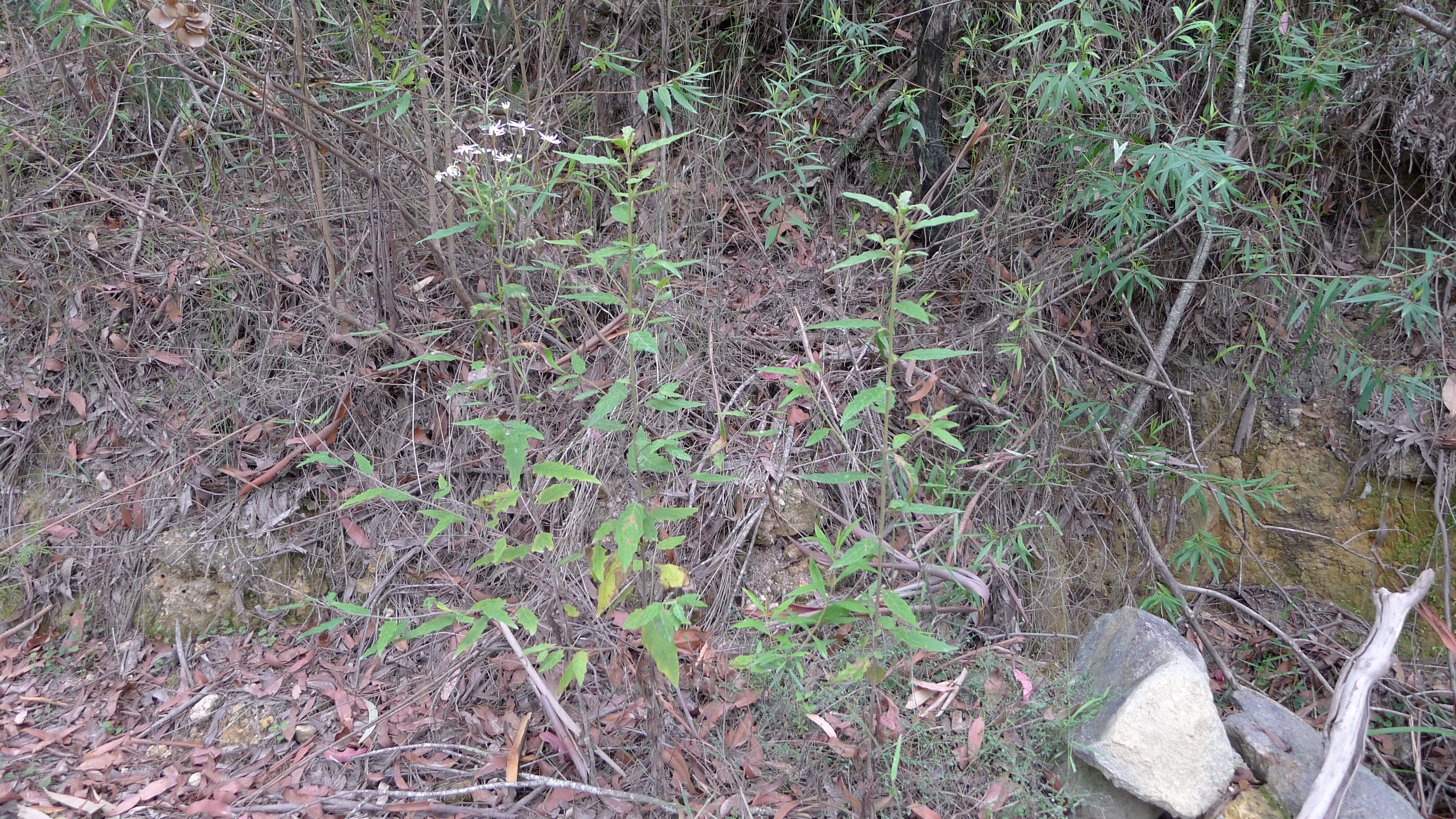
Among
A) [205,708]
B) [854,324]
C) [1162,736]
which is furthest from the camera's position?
[205,708]

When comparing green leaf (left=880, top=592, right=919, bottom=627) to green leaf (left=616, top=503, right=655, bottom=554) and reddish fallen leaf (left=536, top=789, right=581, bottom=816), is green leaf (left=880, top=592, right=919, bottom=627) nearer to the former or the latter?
green leaf (left=616, top=503, right=655, bottom=554)

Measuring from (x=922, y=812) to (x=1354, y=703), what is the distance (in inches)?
47.5

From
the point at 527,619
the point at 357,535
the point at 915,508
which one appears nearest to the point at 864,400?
the point at 915,508

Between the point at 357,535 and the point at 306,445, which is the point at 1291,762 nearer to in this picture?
the point at 357,535

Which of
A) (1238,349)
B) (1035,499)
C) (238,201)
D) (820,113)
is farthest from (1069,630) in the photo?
(238,201)

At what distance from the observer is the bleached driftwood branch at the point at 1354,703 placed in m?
1.90

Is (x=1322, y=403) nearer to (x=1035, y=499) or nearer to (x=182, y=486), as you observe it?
(x=1035, y=499)

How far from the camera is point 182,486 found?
3025mm

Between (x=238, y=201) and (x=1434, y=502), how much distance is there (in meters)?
5.09

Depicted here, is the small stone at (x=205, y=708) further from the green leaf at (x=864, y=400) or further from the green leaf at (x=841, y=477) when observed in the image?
the green leaf at (x=864, y=400)

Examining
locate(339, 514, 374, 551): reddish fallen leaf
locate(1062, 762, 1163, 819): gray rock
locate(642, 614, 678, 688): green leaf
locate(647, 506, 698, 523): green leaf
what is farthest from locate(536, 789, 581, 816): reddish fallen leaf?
locate(1062, 762, 1163, 819): gray rock

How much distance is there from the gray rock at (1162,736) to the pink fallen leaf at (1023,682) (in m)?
0.16

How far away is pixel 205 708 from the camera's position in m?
2.61

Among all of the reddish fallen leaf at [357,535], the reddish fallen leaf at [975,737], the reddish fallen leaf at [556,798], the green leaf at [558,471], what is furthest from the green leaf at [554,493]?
the reddish fallen leaf at [357,535]
